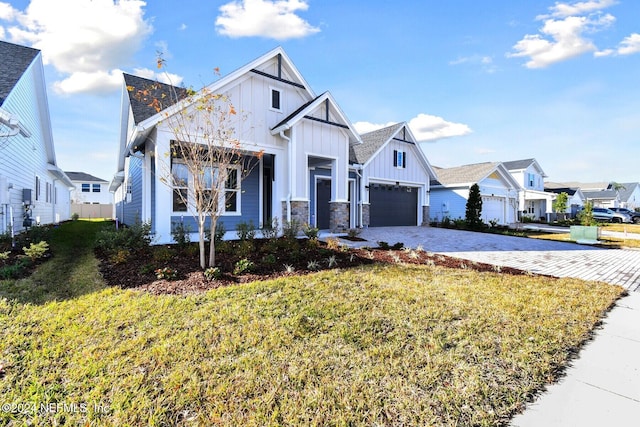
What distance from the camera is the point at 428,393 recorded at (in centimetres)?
248

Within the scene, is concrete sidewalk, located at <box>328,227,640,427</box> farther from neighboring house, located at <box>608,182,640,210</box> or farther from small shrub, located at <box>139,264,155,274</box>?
neighboring house, located at <box>608,182,640,210</box>

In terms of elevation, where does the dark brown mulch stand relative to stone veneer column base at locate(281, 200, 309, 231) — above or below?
below

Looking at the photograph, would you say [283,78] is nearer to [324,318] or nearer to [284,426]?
[324,318]

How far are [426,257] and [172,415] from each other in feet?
22.1

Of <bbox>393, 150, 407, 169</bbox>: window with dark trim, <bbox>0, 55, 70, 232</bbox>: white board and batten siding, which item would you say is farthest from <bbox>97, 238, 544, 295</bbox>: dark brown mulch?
<bbox>393, 150, 407, 169</bbox>: window with dark trim

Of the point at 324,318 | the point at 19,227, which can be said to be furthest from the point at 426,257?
the point at 19,227

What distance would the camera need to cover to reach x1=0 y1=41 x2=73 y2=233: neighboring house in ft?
28.8

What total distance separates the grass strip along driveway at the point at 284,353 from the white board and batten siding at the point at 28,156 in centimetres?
801

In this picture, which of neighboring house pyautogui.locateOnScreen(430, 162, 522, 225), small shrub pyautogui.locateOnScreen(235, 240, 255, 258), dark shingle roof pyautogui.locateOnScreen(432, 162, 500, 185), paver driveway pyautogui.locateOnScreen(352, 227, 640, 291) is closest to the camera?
paver driveway pyautogui.locateOnScreen(352, 227, 640, 291)

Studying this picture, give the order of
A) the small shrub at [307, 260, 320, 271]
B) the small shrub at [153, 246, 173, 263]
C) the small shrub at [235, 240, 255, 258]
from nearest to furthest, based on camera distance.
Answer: the small shrub at [307, 260, 320, 271], the small shrub at [153, 246, 173, 263], the small shrub at [235, 240, 255, 258]

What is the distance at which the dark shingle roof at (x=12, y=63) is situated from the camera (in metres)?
8.54

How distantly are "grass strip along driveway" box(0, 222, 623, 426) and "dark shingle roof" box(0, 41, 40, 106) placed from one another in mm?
7592

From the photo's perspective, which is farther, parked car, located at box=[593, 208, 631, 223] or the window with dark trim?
parked car, located at box=[593, 208, 631, 223]

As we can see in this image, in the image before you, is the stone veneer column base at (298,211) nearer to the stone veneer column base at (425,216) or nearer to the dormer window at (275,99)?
the dormer window at (275,99)
